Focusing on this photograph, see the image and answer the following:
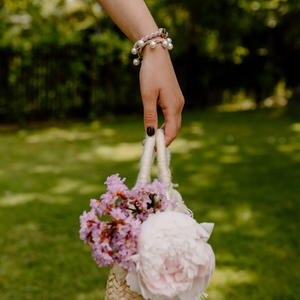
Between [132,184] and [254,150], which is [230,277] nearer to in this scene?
[132,184]

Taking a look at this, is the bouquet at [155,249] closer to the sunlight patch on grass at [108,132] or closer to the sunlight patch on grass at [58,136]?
the sunlight patch on grass at [58,136]

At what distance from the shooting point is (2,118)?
8617 mm

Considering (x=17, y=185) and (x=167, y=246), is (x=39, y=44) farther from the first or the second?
(x=167, y=246)

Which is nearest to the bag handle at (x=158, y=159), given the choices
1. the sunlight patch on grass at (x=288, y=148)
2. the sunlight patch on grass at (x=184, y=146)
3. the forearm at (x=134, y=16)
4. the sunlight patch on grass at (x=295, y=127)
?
the forearm at (x=134, y=16)

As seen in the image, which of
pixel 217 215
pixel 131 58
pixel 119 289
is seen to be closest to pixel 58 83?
pixel 131 58

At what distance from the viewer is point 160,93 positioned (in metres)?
1.16

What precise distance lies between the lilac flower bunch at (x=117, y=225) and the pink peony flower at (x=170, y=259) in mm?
26

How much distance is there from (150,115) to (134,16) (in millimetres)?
349

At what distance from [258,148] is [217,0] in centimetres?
763

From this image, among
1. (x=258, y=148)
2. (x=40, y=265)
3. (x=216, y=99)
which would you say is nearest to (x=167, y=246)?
(x=40, y=265)

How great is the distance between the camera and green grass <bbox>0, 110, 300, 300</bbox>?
2527 millimetres

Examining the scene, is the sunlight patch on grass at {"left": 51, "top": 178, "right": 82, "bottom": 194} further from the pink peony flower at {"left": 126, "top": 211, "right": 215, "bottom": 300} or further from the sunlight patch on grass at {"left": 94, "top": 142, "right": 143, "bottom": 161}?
the pink peony flower at {"left": 126, "top": 211, "right": 215, "bottom": 300}

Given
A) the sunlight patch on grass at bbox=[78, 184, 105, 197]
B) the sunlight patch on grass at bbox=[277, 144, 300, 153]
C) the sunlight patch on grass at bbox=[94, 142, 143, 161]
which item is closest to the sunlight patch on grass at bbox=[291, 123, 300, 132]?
the sunlight patch on grass at bbox=[277, 144, 300, 153]

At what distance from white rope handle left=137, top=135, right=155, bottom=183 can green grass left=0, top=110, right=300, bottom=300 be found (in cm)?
156
